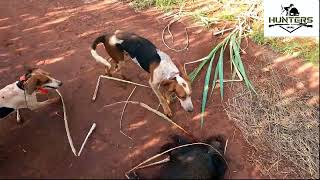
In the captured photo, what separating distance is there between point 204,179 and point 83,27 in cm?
364

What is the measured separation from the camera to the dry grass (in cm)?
443

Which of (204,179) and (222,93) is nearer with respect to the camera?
(204,179)

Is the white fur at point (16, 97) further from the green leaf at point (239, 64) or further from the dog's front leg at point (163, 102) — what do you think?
the green leaf at point (239, 64)

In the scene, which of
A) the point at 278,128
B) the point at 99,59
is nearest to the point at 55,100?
the point at 99,59

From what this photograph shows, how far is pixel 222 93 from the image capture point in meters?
5.25

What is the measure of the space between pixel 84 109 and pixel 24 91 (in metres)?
0.86

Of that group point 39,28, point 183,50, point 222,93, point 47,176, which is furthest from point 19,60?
point 222,93

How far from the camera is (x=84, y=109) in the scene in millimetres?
5266

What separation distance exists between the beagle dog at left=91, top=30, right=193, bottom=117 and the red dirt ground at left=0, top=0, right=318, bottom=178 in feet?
1.22

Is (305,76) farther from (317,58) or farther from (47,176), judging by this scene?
(47,176)

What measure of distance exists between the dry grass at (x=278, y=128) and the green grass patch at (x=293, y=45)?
62 centimetres

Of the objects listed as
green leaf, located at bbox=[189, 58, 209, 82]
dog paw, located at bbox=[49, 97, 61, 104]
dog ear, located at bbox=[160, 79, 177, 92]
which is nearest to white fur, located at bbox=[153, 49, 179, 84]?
dog ear, located at bbox=[160, 79, 177, 92]

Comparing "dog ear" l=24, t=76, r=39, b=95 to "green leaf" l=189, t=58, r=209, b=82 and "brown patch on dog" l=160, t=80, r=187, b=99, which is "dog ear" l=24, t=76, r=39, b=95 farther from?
"green leaf" l=189, t=58, r=209, b=82

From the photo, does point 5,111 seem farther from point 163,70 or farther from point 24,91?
point 163,70
